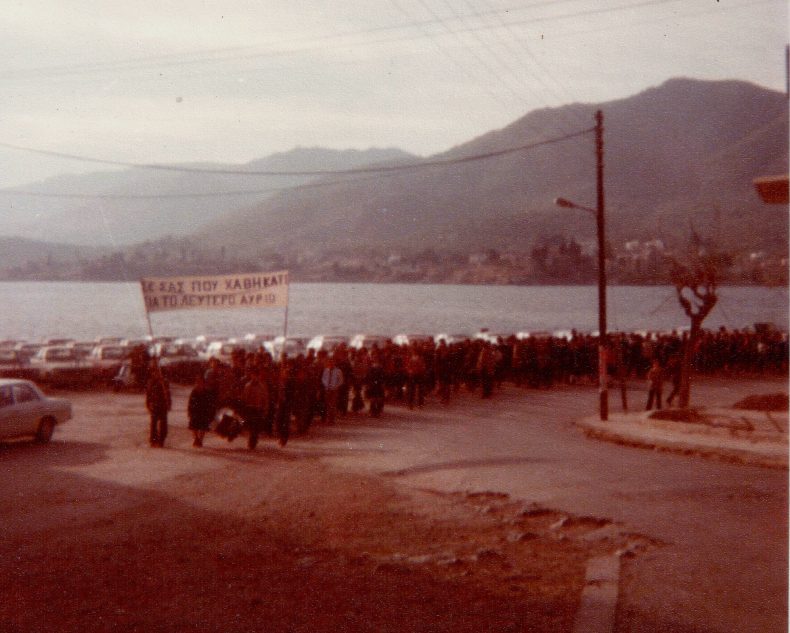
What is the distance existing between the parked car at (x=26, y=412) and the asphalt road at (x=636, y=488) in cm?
485

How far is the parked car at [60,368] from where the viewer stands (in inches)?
1238

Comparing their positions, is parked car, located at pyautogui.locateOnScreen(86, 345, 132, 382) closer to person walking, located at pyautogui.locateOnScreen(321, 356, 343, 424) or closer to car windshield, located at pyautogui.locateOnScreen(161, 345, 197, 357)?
car windshield, located at pyautogui.locateOnScreen(161, 345, 197, 357)

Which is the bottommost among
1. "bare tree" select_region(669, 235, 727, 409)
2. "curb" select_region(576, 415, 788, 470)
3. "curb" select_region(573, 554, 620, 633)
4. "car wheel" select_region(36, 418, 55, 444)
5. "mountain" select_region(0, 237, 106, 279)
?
"curb" select_region(576, 415, 788, 470)

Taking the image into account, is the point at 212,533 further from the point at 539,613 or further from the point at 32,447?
the point at 32,447

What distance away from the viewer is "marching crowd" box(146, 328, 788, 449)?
17469mm

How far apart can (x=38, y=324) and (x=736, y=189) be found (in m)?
134

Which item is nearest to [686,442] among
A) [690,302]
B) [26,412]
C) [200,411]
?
[200,411]

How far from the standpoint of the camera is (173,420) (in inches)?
877

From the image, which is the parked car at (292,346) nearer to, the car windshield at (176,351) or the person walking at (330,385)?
the car windshield at (176,351)

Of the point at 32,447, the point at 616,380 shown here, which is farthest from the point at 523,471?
the point at 616,380

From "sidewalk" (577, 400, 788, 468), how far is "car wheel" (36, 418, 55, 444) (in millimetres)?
10574

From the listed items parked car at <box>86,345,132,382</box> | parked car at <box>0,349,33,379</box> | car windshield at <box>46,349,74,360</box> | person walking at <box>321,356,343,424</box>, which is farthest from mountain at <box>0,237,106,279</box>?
person walking at <box>321,356,343,424</box>

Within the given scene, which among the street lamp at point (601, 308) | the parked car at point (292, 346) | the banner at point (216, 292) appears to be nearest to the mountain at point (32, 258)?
the parked car at point (292, 346)

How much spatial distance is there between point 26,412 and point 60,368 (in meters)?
Answer: 15.0
